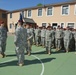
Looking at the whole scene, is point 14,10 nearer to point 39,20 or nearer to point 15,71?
point 39,20

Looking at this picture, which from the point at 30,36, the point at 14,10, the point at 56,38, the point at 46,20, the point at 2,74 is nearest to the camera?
the point at 2,74

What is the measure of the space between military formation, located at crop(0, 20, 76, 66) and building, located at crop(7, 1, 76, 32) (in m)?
12.1

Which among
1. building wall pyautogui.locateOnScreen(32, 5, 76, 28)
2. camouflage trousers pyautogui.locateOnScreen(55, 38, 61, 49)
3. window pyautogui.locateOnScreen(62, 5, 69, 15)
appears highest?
window pyautogui.locateOnScreen(62, 5, 69, 15)

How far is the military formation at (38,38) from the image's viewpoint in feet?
29.3

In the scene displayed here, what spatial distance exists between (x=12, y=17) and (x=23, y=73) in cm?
3349

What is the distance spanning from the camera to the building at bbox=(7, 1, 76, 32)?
27500mm

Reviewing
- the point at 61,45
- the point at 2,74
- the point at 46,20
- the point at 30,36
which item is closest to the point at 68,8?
the point at 46,20

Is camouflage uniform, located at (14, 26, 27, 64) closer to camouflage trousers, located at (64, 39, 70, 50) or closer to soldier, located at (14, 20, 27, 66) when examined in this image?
soldier, located at (14, 20, 27, 66)

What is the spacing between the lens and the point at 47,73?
25.5 ft

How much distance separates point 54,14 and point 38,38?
46.4ft

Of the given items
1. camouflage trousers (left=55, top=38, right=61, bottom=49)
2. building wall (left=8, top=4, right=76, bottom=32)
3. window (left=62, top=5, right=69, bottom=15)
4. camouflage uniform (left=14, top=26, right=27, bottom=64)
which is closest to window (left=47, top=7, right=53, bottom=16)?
building wall (left=8, top=4, right=76, bottom=32)

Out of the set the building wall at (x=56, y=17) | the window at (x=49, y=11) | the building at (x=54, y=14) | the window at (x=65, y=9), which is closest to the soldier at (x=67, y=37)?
the building at (x=54, y=14)

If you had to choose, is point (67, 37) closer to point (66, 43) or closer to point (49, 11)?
point (66, 43)

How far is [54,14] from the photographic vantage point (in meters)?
30.0
